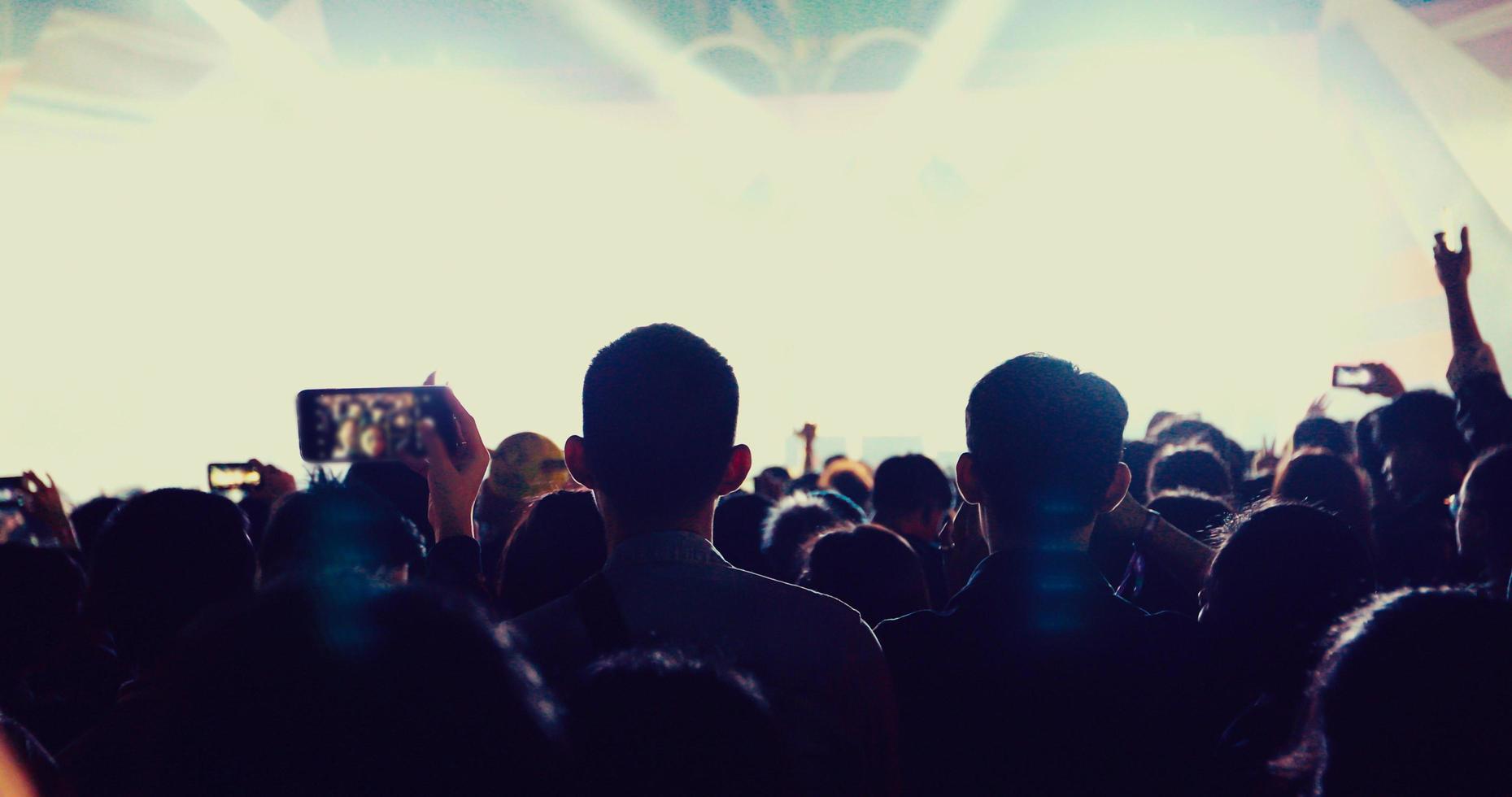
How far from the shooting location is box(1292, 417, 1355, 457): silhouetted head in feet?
10.2

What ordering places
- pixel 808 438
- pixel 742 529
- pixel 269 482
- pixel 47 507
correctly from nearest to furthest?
pixel 47 507 < pixel 742 529 < pixel 269 482 < pixel 808 438

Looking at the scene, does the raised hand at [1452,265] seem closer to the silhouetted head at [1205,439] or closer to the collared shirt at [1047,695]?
the silhouetted head at [1205,439]

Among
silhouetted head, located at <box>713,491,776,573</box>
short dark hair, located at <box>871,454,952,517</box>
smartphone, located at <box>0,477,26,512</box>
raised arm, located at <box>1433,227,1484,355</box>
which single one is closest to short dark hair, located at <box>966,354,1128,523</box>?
silhouetted head, located at <box>713,491,776,573</box>

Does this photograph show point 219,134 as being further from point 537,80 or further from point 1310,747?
point 1310,747

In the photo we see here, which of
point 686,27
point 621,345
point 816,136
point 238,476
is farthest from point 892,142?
point 621,345

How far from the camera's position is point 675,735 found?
0.53 meters

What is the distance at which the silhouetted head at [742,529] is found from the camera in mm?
2238

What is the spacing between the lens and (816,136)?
8086 mm

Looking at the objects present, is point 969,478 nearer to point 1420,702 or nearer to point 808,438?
point 1420,702

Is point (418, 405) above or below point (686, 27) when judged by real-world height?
below

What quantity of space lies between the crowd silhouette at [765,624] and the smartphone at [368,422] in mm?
33

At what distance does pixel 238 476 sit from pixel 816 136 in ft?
20.0

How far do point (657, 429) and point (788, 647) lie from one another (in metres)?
0.32

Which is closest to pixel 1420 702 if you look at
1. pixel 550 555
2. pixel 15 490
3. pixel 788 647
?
pixel 788 647
